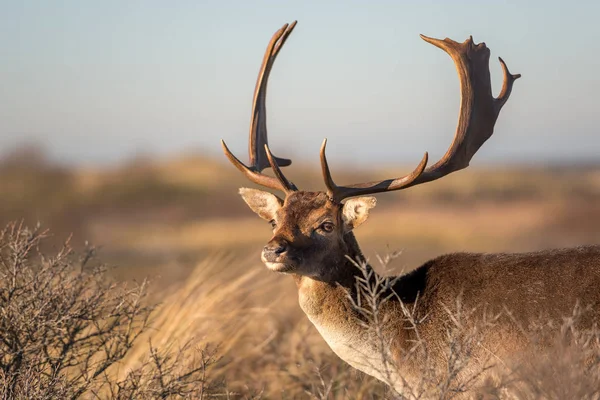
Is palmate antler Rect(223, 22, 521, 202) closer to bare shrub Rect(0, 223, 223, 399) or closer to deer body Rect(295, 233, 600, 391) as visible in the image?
deer body Rect(295, 233, 600, 391)

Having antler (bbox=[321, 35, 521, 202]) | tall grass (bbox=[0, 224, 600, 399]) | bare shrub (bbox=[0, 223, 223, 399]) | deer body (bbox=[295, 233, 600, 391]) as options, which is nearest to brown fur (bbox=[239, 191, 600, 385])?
deer body (bbox=[295, 233, 600, 391])

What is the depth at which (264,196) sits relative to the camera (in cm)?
686

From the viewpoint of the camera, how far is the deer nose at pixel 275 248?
579 centimetres

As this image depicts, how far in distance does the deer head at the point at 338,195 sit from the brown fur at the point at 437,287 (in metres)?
0.01

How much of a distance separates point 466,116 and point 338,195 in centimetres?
133

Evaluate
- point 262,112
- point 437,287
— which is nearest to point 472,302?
point 437,287

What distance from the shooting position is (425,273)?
6305mm

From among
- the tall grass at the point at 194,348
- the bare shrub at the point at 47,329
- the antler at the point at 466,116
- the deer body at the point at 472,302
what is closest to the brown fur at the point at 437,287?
the deer body at the point at 472,302

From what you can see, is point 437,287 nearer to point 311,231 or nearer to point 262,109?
point 311,231

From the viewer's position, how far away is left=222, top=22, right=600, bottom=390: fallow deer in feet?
18.5

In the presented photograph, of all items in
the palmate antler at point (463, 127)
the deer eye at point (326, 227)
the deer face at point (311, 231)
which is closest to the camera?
the deer face at point (311, 231)

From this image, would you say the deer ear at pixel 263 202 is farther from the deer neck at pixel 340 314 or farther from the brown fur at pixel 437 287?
the deer neck at pixel 340 314

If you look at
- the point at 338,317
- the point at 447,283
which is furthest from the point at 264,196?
the point at 447,283

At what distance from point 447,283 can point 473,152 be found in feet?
4.61
